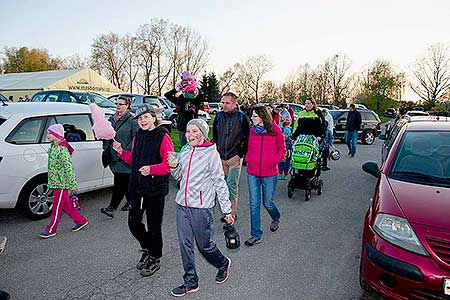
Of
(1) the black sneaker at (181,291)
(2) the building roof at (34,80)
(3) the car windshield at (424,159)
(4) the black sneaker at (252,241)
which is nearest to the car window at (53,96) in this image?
(4) the black sneaker at (252,241)

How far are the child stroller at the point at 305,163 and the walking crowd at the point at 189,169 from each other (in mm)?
280

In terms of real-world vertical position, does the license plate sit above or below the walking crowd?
below

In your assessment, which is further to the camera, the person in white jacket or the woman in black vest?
the woman in black vest

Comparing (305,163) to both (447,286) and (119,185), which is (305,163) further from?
(447,286)

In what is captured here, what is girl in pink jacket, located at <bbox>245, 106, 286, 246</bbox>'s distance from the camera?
14.9 feet

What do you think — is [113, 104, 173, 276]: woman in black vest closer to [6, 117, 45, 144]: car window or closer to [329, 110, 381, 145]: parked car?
[6, 117, 45, 144]: car window

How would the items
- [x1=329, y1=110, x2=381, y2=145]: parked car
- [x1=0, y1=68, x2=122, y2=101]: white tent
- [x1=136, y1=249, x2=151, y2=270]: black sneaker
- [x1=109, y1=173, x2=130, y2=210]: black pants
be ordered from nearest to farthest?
[x1=136, y1=249, x2=151, y2=270]: black sneaker, [x1=109, y1=173, x2=130, y2=210]: black pants, [x1=329, y1=110, x2=381, y2=145]: parked car, [x1=0, y1=68, x2=122, y2=101]: white tent

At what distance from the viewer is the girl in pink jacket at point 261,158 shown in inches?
179


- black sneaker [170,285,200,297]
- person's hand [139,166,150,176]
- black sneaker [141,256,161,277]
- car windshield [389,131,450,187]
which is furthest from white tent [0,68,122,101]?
car windshield [389,131,450,187]

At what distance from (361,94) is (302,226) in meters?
56.7

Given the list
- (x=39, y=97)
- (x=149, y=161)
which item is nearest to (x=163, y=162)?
(x=149, y=161)

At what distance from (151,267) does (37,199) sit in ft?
8.70

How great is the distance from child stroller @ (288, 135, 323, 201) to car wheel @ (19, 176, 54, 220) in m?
4.37

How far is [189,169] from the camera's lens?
3279 mm
